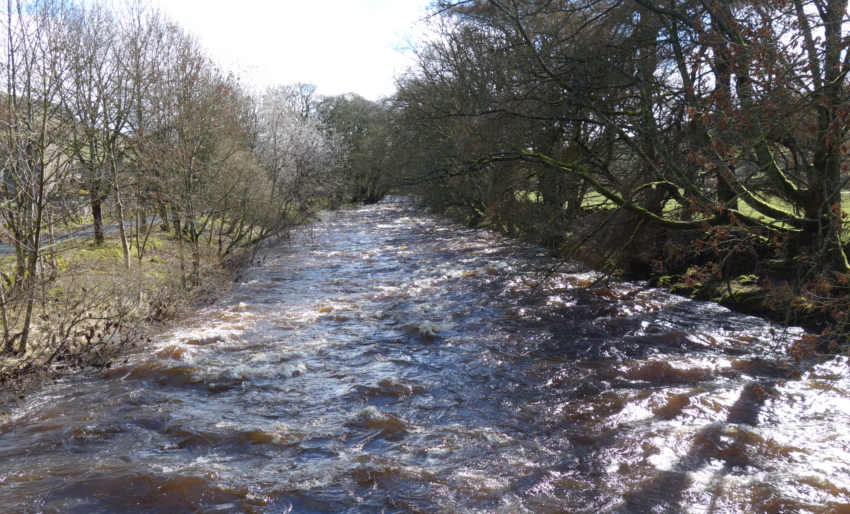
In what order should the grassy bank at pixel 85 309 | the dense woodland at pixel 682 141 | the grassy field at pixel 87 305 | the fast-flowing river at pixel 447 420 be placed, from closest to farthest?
the fast-flowing river at pixel 447 420 → the dense woodland at pixel 682 141 → the grassy bank at pixel 85 309 → the grassy field at pixel 87 305

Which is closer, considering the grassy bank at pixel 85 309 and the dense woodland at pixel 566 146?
the dense woodland at pixel 566 146

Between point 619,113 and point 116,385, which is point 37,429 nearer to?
point 116,385

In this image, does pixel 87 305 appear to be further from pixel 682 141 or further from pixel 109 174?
pixel 682 141

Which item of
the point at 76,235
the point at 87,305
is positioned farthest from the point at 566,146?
the point at 76,235

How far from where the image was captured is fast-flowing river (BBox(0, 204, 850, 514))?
5.34 m

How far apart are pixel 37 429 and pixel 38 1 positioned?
22.9 ft

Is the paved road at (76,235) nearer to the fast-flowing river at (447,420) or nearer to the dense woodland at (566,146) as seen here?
the dense woodland at (566,146)

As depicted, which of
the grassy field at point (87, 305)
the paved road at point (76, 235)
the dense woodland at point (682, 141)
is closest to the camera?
the dense woodland at point (682, 141)

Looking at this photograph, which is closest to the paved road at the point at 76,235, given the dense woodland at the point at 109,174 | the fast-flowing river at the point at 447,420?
the dense woodland at the point at 109,174

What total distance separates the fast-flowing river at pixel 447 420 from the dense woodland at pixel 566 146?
1.22m

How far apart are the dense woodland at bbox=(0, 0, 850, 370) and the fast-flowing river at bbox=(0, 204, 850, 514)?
4.00 feet

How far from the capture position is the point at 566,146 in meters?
16.6

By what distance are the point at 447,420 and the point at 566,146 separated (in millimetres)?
11690

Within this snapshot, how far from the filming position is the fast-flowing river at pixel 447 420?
5.34 metres
